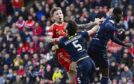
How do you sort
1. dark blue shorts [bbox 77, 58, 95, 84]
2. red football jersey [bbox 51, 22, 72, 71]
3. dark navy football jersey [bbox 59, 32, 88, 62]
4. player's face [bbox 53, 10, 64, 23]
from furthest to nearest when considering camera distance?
red football jersey [bbox 51, 22, 72, 71]
player's face [bbox 53, 10, 64, 23]
dark blue shorts [bbox 77, 58, 95, 84]
dark navy football jersey [bbox 59, 32, 88, 62]

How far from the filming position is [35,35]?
30.8 m

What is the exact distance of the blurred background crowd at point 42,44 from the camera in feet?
87.6

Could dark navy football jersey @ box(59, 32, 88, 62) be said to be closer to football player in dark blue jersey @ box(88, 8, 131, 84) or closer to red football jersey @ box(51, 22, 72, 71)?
red football jersey @ box(51, 22, 72, 71)

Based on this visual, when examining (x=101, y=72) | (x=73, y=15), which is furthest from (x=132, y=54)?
(x=101, y=72)

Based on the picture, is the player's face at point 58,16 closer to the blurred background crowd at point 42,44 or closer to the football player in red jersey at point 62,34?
the football player in red jersey at point 62,34

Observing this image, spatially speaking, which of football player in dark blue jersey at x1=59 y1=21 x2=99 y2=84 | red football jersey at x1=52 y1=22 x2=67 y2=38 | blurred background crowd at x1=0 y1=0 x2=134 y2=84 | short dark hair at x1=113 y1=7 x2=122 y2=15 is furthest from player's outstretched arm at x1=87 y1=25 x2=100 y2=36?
blurred background crowd at x1=0 y1=0 x2=134 y2=84

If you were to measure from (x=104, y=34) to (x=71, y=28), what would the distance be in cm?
156

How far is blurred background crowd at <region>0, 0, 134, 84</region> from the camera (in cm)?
2670

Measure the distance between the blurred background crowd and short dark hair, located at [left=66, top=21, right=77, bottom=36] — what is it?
5.39 metres

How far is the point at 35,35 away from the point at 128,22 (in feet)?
15.1

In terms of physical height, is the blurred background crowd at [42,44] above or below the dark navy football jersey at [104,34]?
below

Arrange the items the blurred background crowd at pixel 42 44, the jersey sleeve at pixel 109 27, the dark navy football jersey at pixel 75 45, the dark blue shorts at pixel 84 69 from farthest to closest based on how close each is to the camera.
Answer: the blurred background crowd at pixel 42 44, the jersey sleeve at pixel 109 27, the dark blue shorts at pixel 84 69, the dark navy football jersey at pixel 75 45

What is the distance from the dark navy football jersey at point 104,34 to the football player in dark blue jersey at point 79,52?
2.62 feet

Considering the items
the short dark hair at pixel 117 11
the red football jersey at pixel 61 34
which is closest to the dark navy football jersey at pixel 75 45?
the red football jersey at pixel 61 34
